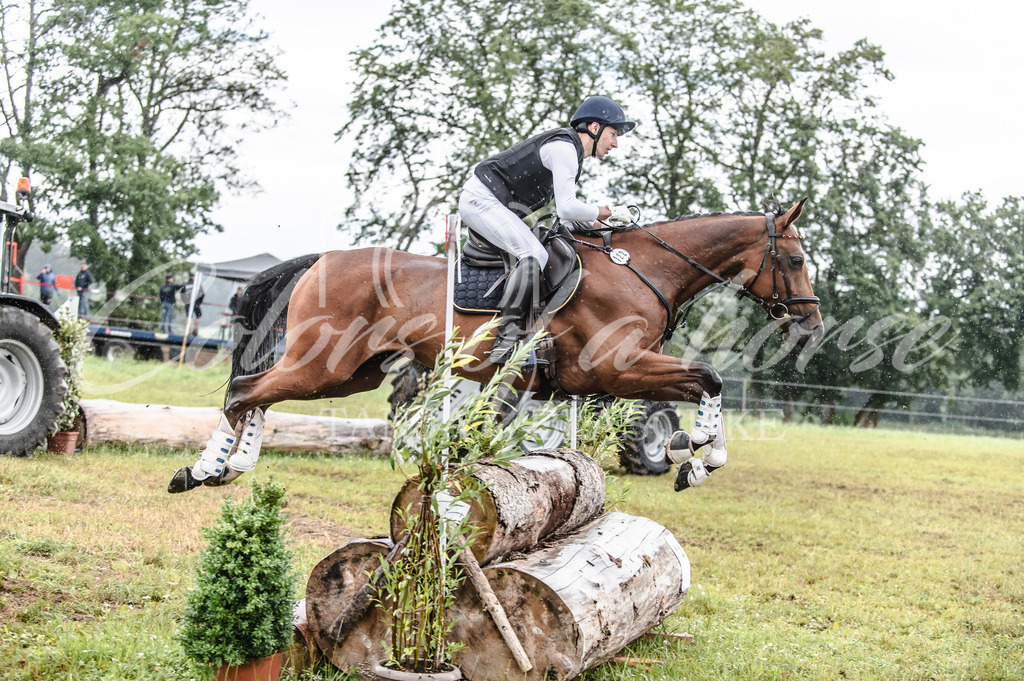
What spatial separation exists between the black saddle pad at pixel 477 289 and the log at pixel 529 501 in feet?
3.25

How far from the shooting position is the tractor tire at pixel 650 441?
1013cm

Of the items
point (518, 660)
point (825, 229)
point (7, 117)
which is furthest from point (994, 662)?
point (7, 117)

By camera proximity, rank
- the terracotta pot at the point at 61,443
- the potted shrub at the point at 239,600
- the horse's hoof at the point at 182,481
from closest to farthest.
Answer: the potted shrub at the point at 239,600, the horse's hoof at the point at 182,481, the terracotta pot at the point at 61,443

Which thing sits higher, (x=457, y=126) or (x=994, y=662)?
(x=457, y=126)

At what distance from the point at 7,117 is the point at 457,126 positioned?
1027cm

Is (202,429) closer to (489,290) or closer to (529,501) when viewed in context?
(489,290)

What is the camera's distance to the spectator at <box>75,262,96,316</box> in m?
17.7

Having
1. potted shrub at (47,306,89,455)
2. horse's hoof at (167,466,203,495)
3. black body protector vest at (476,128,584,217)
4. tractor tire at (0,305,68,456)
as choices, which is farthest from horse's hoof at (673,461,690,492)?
potted shrub at (47,306,89,455)

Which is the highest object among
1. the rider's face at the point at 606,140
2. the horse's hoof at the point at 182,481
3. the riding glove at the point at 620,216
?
the rider's face at the point at 606,140

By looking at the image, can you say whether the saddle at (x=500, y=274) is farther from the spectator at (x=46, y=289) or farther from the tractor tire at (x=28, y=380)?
the spectator at (x=46, y=289)

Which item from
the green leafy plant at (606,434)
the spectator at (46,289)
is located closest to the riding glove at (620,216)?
the green leafy plant at (606,434)

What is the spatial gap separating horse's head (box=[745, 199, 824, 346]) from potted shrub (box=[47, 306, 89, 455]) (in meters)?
6.01

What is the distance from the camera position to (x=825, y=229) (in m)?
20.6

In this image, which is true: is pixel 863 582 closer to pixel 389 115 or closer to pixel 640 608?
pixel 640 608
